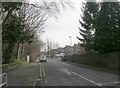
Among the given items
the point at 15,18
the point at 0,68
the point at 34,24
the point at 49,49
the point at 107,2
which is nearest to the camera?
the point at 0,68

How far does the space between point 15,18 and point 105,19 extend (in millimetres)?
13127

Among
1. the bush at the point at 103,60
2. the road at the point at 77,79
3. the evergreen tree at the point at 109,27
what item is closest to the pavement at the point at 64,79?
the road at the point at 77,79

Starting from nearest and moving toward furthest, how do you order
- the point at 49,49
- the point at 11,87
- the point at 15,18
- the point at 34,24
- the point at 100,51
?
the point at 11,87 < the point at 15,18 < the point at 100,51 < the point at 34,24 < the point at 49,49

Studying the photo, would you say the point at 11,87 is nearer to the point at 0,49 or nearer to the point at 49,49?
the point at 0,49

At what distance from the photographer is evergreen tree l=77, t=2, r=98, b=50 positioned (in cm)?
5617

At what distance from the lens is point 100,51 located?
44812mm

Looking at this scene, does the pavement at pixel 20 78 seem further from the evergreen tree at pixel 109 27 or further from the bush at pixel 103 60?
the evergreen tree at pixel 109 27

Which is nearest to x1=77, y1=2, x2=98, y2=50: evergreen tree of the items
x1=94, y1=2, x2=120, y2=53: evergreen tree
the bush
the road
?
the bush

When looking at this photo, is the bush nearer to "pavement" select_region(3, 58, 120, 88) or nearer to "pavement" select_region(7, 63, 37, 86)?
"pavement" select_region(3, 58, 120, 88)

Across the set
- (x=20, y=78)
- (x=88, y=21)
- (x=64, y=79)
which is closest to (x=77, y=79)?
(x=64, y=79)

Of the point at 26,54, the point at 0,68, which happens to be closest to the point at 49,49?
the point at 26,54

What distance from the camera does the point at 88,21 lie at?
57000mm

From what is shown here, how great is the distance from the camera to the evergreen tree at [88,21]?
184 feet

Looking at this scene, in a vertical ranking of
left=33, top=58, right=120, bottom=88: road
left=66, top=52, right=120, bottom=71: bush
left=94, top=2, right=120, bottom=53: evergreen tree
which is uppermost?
A: left=94, top=2, right=120, bottom=53: evergreen tree
